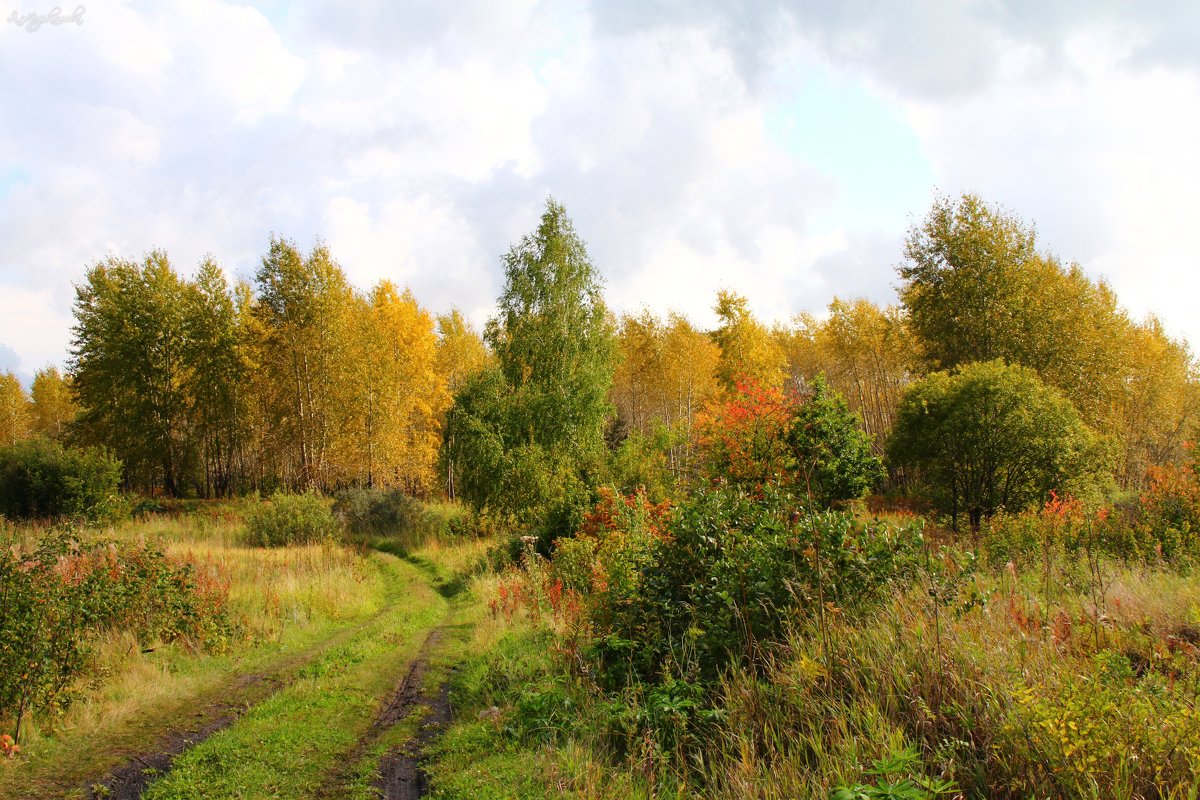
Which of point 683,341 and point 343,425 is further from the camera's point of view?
point 683,341

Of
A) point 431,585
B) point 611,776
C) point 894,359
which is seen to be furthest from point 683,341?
point 611,776

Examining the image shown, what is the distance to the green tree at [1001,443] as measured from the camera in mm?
18469

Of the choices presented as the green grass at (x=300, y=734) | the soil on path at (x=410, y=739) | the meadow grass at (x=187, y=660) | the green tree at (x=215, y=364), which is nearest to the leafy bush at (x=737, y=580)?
the soil on path at (x=410, y=739)

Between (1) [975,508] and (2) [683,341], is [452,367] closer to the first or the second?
(2) [683,341]

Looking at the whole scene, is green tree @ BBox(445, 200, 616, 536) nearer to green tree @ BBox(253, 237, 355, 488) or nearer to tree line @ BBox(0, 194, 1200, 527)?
tree line @ BBox(0, 194, 1200, 527)

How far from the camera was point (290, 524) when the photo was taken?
22.3 metres

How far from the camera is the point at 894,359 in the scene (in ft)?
129

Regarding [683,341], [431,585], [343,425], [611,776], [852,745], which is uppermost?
[683,341]

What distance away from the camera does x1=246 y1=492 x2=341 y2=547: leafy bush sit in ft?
72.4

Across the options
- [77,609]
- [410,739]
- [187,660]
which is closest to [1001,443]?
[410,739]

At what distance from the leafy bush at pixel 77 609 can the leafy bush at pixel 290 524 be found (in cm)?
1114

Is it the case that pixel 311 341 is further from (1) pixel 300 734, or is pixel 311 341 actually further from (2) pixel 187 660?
(1) pixel 300 734

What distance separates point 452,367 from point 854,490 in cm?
3400

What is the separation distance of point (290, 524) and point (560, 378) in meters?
11.1
